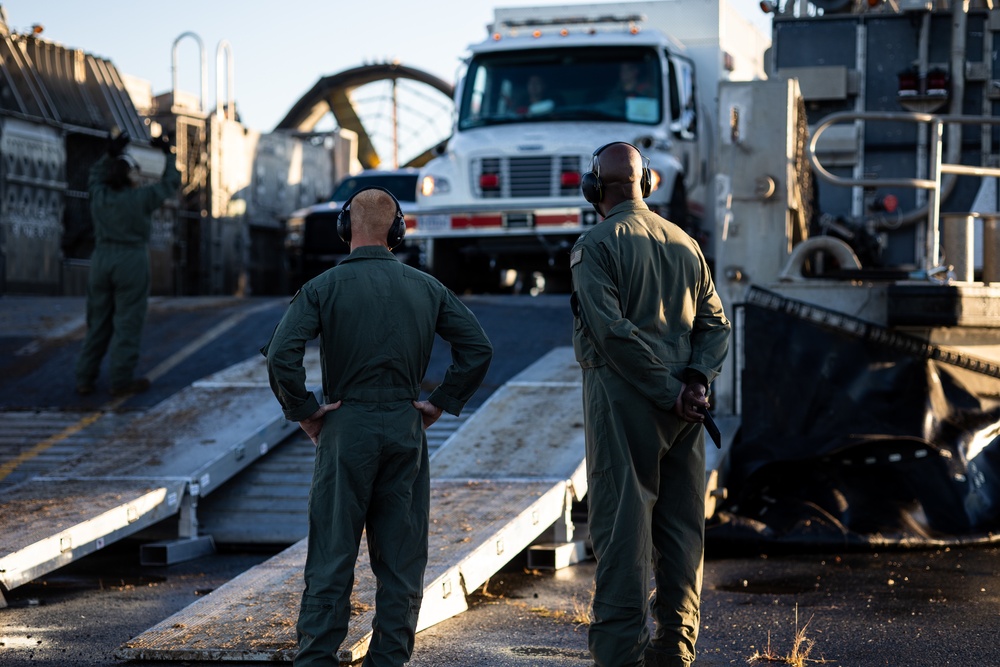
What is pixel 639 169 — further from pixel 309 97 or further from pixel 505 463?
pixel 309 97

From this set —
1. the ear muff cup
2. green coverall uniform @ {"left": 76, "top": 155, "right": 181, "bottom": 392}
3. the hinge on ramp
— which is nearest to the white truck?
green coverall uniform @ {"left": 76, "top": 155, "right": 181, "bottom": 392}

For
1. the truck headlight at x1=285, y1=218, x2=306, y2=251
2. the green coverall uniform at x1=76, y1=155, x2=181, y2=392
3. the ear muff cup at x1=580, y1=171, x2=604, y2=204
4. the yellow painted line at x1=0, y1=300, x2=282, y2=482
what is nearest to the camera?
the ear muff cup at x1=580, y1=171, x2=604, y2=204

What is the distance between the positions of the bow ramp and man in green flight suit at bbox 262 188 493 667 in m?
0.53

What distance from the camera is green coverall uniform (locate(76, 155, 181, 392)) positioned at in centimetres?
1048

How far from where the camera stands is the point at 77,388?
10.9 meters

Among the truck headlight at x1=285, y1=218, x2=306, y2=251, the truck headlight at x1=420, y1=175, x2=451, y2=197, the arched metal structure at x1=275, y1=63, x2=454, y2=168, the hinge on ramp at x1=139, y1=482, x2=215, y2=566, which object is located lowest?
the hinge on ramp at x1=139, y1=482, x2=215, y2=566

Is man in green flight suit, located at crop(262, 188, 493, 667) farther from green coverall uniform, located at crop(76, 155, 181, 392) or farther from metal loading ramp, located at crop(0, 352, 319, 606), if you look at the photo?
green coverall uniform, located at crop(76, 155, 181, 392)

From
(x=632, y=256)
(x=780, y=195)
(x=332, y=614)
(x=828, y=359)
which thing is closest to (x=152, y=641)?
(x=332, y=614)

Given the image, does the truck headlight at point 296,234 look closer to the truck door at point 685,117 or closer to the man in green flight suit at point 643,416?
the truck door at point 685,117

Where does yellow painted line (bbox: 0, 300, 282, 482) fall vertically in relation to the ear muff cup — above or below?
below

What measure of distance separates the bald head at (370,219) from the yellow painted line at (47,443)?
515cm

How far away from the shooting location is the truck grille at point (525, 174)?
13.5m

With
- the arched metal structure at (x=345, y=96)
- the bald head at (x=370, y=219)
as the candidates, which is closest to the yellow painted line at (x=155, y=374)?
the bald head at (x=370, y=219)

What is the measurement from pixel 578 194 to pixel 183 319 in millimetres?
4186
